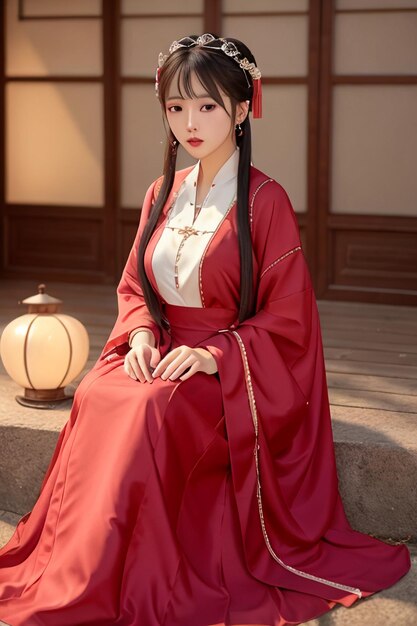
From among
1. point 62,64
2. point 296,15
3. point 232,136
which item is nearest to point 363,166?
point 296,15

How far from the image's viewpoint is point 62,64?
220 inches

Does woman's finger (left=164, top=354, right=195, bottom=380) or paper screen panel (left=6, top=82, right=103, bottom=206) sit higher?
paper screen panel (left=6, top=82, right=103, bottom=206)

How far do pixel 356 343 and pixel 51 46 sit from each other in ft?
8.15

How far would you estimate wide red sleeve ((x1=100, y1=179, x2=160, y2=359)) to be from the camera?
2768 millimetres

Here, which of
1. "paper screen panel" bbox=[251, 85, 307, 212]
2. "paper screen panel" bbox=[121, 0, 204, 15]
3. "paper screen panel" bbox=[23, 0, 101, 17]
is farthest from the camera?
"paper screen panel" bbox=[23, 0, 101, 17]

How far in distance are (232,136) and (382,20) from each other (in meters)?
2.57

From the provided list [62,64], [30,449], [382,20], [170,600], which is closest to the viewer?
[170,600]

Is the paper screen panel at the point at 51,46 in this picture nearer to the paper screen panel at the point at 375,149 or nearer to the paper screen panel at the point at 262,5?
the paper screen panel at the point at 262,5

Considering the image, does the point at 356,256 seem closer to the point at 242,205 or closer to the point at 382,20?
the point at 382,20

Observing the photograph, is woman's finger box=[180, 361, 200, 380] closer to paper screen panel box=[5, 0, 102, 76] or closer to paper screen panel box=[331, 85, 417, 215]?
paper screen panel box=[331, 85, 417, 215]

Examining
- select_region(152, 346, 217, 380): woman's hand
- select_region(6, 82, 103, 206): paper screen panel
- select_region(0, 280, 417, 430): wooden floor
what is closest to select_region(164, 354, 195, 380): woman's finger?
select_region(152, 346, 217, 380): woman's hand

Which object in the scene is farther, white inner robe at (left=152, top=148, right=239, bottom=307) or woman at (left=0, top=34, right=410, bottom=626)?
white inner robe at (left=152, top=148, right=239, bottom=307)

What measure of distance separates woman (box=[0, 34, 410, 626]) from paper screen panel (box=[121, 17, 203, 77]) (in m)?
2.72

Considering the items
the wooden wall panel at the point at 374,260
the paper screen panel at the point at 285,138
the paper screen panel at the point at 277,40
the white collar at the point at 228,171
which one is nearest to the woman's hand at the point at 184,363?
the white collar at the point at 228,171
